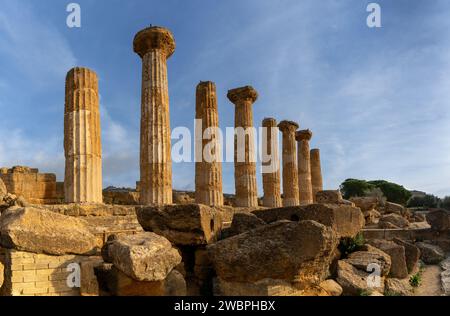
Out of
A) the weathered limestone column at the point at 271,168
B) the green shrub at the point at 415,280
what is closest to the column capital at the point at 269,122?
the weathered limestone column at the point at 271,168

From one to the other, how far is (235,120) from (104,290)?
50.8ft

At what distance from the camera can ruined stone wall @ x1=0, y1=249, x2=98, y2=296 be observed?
5.02 m

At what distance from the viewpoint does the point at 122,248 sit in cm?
518

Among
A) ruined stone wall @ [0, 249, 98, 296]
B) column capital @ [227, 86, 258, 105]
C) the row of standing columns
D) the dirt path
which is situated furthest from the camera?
column capital @ [227, 86, 258, 105]

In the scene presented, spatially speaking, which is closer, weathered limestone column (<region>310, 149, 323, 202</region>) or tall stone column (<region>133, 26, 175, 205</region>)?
tall stone column (<region>133, 26, 175, 205</region>)

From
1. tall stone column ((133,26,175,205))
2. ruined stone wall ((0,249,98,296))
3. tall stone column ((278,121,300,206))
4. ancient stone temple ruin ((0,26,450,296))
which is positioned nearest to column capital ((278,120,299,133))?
tall stone column ((278,121,300,206))

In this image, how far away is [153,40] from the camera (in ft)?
43.5

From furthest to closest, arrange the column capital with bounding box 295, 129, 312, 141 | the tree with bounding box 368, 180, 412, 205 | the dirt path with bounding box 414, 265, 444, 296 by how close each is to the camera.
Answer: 1. the tree with bounding box 368, 180, 412, 205
2. the column capital with bounding box 295, 129, 312, 141
3. the dirt path with bounding box 414, 265, 444, 296

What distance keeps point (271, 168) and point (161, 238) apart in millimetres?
17244

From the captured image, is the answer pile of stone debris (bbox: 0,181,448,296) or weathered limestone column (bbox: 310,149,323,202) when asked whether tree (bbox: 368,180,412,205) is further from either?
pile of stone debris (bbox: 0,181,448,296)

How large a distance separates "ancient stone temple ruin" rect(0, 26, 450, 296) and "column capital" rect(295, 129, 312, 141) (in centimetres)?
1413

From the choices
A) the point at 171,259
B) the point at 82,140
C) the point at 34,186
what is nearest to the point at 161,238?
the point at 171,259

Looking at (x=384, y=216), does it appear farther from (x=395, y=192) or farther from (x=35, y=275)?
(x=395, y=192)
